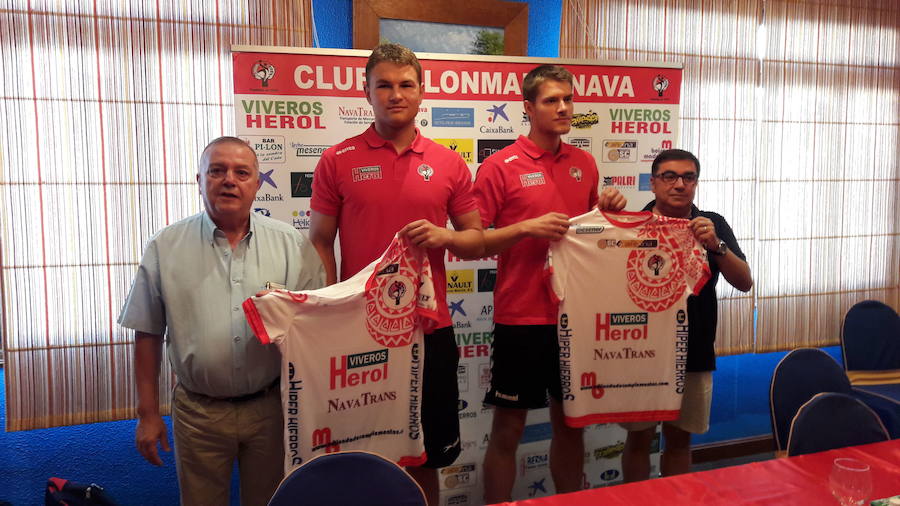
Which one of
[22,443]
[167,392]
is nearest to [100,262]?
[167,392]

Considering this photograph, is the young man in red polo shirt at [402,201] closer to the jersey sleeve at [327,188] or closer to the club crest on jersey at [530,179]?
the jersey sleeve at [327,188]

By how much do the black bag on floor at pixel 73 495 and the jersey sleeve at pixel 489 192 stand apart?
231 centimetres

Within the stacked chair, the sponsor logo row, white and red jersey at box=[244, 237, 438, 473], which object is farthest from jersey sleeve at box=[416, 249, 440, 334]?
the stacked chair

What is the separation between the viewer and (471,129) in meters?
3.17

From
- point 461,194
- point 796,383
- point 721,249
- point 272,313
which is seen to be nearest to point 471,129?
point 461,194

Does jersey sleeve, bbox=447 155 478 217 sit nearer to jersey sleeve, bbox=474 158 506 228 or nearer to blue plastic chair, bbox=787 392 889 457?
jersey sleeve, bbox=474 158 506 228

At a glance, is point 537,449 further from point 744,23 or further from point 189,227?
point 744,23

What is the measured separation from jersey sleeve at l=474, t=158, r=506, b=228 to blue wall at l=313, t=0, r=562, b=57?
140 centimetres

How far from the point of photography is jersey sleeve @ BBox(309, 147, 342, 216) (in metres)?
2.38

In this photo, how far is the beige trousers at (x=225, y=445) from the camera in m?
2.05

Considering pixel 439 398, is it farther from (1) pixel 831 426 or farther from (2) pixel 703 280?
(1) pixel 831 426

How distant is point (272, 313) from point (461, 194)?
0.86 m

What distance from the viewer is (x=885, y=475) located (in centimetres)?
178

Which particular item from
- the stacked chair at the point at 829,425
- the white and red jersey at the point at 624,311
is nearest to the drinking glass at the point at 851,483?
the stacked chair at the point at 829,425
